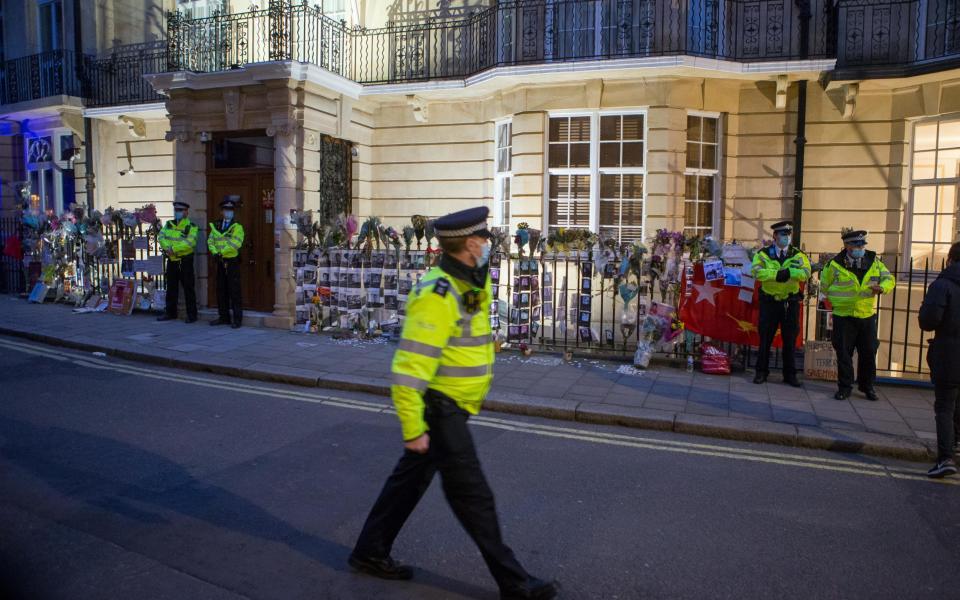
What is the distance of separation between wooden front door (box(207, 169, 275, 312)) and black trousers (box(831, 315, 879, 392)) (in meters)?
9.26

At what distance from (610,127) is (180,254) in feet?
26.1

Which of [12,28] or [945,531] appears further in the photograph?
[12,28]

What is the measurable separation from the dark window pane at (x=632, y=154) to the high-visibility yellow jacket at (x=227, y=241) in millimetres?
6767

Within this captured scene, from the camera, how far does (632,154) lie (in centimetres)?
1258

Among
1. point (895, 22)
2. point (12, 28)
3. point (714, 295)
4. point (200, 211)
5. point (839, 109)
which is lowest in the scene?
point (714, 295)

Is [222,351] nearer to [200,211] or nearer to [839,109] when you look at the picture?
[200,211]

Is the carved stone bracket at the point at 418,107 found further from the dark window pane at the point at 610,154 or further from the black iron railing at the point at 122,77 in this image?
the black iron railing at the point at 122,77

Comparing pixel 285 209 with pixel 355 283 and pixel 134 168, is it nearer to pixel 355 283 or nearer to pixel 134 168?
pixel 355 283

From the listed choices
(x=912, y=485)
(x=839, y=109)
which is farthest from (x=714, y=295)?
(x=839, y=109)

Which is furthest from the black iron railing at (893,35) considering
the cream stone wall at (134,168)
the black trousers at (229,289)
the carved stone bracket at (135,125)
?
the carved stone bracket at (135,125)

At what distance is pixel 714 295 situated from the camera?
8.96 metres

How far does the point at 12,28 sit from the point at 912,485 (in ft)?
75.5

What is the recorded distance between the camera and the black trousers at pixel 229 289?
39.5ft

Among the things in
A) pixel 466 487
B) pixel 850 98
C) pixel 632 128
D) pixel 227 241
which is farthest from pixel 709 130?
pixel 466 487
